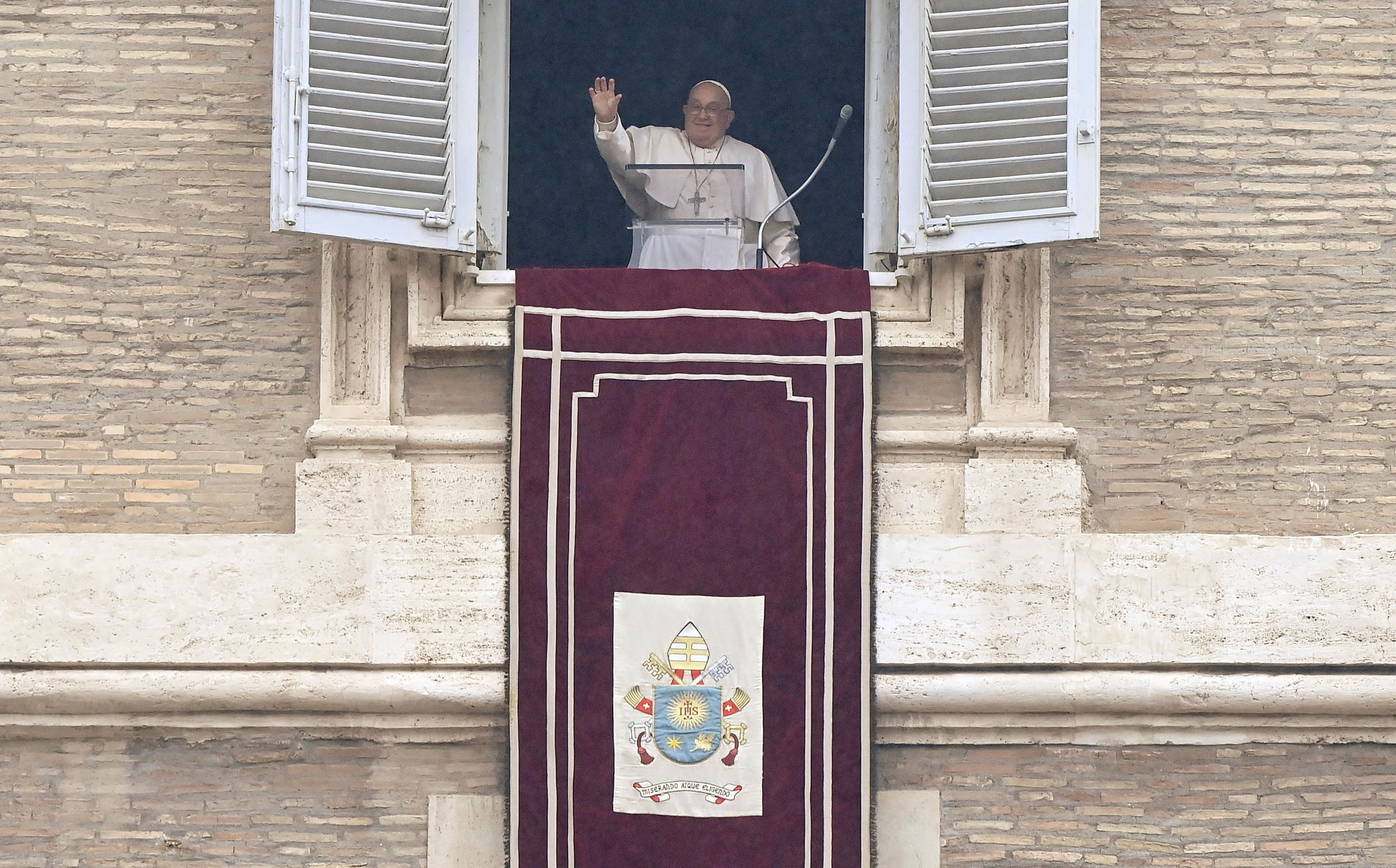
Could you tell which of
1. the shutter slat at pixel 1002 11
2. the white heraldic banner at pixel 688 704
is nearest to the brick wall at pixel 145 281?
the white heraldic banner at pixel 688 704

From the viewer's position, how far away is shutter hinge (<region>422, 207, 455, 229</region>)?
639 cm

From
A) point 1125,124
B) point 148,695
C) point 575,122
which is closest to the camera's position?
point 148,695

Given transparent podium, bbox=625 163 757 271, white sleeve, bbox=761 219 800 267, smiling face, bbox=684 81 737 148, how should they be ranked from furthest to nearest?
smiling face, bbox=684 81 737 148 → white sleeve, bbox=761 219 800 267 → transparent podium, bbox=625 163 757 271

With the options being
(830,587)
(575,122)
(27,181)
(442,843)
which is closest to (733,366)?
(830,587)

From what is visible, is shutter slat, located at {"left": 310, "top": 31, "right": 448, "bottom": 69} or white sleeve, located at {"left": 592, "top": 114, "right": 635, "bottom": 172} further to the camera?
white sleeve, located at {"left": 592, "top": 114, "right": 635, "bottom": 172}

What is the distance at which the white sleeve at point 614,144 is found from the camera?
7.47 meters

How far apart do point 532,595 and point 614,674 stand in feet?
1.16

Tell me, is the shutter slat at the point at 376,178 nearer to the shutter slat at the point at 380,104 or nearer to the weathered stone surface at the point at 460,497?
the shutter slat at the point at 380,104

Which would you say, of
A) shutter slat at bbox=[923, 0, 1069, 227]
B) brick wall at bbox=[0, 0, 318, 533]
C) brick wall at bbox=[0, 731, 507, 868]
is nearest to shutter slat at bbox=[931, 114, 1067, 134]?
shutter slat at bbox=[923, 0, 1069, 227]

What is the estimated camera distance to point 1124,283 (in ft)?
21.9

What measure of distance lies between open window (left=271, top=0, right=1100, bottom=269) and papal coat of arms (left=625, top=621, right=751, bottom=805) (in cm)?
142

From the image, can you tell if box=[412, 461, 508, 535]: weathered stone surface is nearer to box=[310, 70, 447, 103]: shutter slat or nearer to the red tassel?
the red tassel

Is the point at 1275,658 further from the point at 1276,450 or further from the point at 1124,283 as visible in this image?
the point at 1124,283

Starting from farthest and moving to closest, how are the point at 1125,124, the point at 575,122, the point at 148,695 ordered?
1. the point at 575,122
2. the point at 1125,124
3. the point at 148,695
